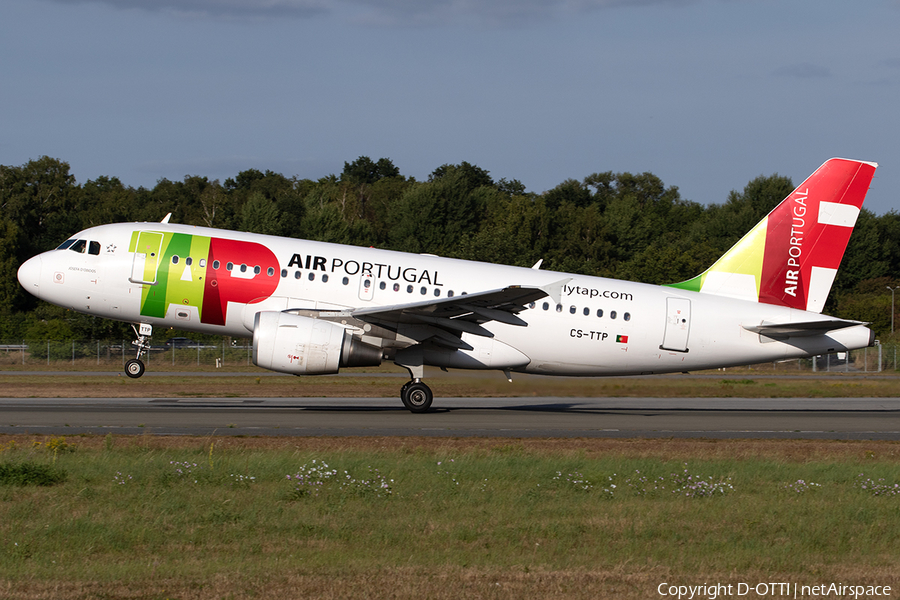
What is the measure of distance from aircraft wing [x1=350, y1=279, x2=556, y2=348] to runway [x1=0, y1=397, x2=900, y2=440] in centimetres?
207

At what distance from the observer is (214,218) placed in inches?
3772

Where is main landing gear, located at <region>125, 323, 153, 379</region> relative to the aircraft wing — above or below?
below

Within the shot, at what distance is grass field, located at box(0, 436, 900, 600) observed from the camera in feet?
26.5

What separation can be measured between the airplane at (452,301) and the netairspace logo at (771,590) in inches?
504

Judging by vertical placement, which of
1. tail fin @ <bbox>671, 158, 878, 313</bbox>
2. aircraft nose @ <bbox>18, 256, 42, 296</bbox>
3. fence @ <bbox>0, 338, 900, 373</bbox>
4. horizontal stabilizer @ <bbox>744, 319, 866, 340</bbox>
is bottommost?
fence @ <bbox>0, 338, 900, 373</bbox>

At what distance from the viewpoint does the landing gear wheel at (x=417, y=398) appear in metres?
23.0

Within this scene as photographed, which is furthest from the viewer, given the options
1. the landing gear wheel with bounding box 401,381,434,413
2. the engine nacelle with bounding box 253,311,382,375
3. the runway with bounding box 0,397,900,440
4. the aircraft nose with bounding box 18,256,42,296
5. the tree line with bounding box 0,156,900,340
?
the tree line with bounding box 0,156,900,340

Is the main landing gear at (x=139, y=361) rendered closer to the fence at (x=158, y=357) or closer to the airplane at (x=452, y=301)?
the airplane at (x=452, y=301)

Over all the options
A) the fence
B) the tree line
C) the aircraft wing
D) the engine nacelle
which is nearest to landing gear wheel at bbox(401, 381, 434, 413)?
the aircraft wing

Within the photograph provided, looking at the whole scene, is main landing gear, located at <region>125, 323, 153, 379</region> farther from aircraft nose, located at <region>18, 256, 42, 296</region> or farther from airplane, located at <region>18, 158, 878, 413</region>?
aircraft nose, located at <region>18, 256, 42, 296</region>

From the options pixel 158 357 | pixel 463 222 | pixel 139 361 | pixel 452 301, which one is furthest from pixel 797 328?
pixel 463 222

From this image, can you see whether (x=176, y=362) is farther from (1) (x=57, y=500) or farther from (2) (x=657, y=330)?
(1) (x=57, y=500)

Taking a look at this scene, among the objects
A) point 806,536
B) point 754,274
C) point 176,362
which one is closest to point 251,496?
point 806,536

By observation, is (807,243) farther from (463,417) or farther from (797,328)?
(463,417)
